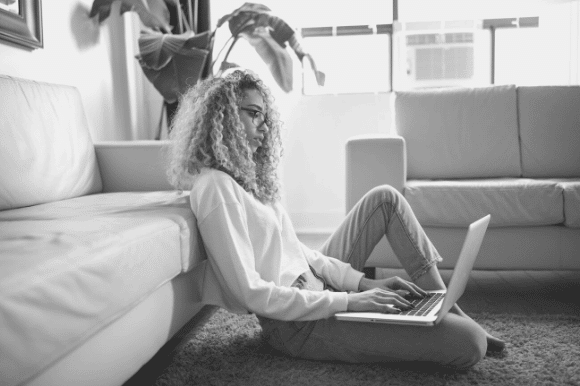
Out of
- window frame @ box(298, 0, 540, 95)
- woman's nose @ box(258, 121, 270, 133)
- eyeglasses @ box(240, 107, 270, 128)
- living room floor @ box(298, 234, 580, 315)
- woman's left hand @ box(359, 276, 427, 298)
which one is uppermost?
window frame @ box(298, 0, 540, 95)

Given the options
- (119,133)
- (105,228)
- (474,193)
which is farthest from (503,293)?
(119,133)

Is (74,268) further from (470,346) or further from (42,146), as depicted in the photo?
(42,146)

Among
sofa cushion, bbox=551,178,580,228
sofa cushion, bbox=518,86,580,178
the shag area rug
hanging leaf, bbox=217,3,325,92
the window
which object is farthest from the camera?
the window

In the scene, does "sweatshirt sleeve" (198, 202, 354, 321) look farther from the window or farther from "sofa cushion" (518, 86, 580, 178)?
the window

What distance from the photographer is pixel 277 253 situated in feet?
4.34

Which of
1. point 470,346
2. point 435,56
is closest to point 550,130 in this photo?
point 435,56

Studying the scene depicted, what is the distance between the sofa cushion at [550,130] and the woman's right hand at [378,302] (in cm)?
157

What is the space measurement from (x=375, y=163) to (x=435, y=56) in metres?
1.95

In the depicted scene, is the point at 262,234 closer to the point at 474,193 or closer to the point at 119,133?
the point at 474,193

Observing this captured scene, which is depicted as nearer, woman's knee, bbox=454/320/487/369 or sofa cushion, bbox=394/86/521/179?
woman's knee, bbox=454/320/487/369

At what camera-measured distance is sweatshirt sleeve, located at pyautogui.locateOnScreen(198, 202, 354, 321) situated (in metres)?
1.20

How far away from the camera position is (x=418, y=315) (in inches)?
48.7

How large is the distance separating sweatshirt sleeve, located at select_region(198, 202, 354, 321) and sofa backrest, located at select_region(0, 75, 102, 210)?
0.73 m

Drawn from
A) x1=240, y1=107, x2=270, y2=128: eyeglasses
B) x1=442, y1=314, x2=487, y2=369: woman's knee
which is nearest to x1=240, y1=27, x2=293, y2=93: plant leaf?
x1=240, y1=107, x2=270, y2=128: eyeglasses
